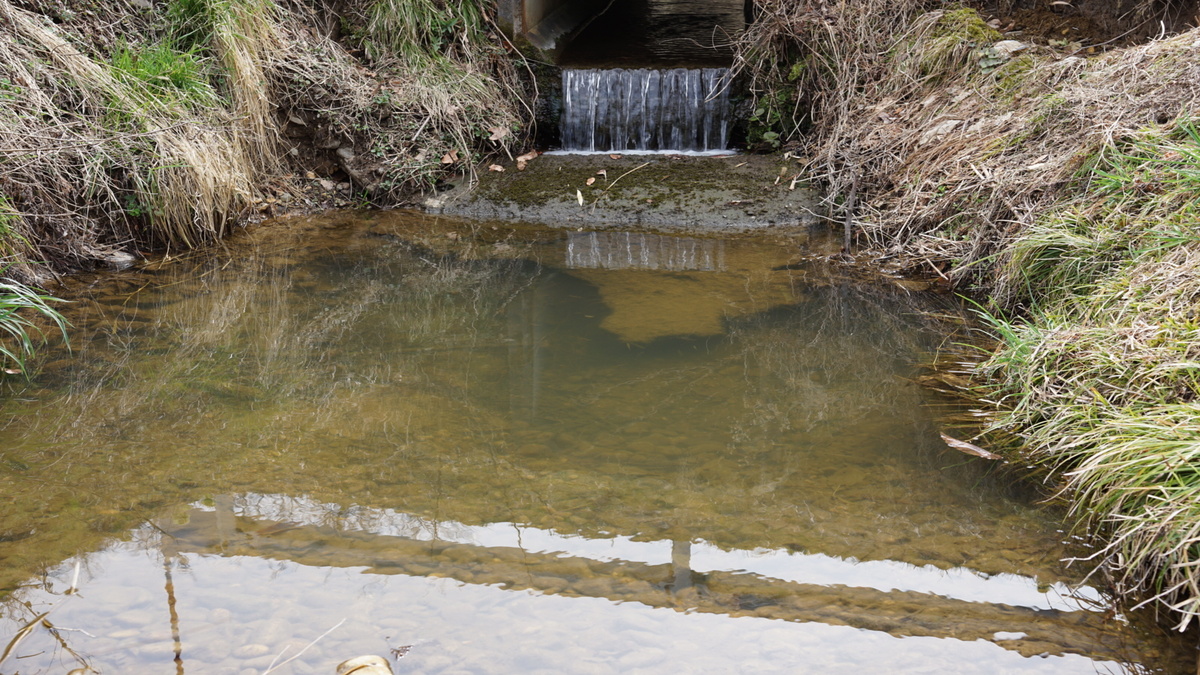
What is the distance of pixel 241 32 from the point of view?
6.00 m

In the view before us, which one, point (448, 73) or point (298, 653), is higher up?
point (448, 73)

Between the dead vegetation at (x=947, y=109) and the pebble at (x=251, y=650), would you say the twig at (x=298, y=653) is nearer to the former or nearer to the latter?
the pebble at (x=251, y=650)

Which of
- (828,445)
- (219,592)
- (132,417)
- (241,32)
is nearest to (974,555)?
(828,445)

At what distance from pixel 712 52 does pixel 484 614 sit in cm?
686

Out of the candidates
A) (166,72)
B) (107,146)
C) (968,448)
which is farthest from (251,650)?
(166,72)

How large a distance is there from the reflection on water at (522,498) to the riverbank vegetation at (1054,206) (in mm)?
290

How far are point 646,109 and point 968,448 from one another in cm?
468

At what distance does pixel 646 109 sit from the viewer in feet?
23.6

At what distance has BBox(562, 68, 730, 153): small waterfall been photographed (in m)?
7.19

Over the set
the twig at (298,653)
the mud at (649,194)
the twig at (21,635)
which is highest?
the mud at (649,194)

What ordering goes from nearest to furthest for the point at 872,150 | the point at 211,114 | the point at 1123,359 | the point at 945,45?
1. the point at 1123,359
2. the point at 211,114
3. the point at 872,150
4. the point at 945,45

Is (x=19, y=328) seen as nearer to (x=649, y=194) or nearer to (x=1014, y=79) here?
(x=649, y=194)

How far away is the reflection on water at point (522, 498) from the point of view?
7.50 ft

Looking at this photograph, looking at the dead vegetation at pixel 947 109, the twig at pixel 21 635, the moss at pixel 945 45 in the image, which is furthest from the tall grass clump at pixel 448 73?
the twig at pixel 21 635
